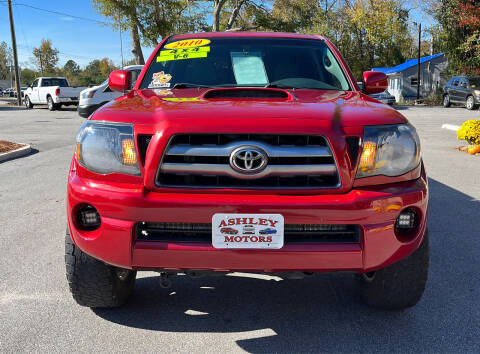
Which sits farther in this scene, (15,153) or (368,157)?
(15,153)

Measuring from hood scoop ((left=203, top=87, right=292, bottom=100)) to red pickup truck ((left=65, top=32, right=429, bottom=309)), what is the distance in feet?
0.94

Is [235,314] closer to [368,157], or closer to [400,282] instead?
[400,282]

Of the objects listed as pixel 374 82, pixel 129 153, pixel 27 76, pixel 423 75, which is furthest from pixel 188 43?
pixel 27 76

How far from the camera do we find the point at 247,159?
7.73 ft

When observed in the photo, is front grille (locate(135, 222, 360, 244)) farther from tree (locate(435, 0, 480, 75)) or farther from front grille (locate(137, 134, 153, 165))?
tree (locate(435, 0, 480, 75))

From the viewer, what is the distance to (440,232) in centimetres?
462

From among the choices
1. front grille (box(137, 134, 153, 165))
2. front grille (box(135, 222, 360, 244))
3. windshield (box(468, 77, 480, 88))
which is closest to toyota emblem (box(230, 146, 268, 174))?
front grille (box(135, 222, 360, 244))

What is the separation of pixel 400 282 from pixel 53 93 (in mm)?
27136

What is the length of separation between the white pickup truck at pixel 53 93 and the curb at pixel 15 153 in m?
17.5

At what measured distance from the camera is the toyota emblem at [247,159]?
92.8 inches

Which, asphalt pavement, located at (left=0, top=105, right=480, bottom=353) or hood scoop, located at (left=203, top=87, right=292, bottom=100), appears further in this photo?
hood scoop, located at (left=203, top=87, right=292, bottom=100)

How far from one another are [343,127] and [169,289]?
1.64 metres

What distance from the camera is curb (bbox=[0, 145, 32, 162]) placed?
936cm

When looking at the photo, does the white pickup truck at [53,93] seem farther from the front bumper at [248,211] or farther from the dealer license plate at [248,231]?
the dealer license plate at [248,231]
